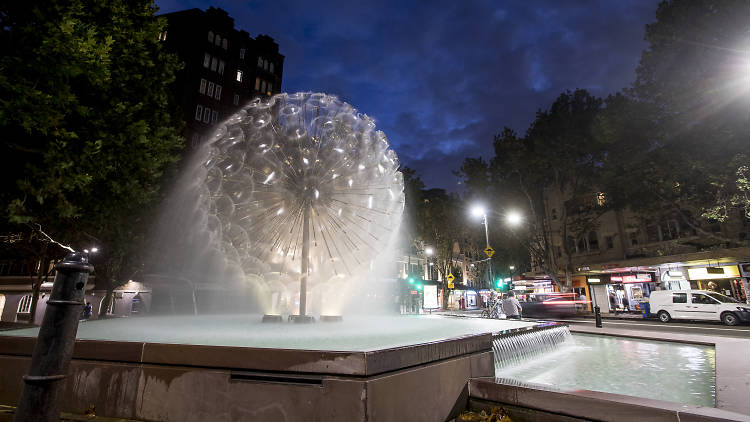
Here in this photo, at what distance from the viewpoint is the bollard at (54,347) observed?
2.27 meters

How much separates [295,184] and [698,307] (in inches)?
1128

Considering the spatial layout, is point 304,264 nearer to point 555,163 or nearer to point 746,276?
point 555,163

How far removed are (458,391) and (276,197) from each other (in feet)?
24.1

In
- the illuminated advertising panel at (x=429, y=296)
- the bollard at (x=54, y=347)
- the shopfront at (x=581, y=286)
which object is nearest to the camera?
the bollard at (x=54, y=347)

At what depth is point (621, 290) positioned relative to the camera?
33.8m

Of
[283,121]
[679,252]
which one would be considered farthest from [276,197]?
[679,252]

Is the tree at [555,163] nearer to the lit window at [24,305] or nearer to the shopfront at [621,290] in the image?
the shopfront at [621,290]

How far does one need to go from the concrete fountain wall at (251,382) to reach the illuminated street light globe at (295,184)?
5299 millimetres

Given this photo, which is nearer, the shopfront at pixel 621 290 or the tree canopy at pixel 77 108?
the tree canopy at pixel 77 108

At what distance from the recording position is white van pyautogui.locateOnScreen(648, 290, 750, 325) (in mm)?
21391

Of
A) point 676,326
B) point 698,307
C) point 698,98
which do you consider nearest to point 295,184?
point 676,326

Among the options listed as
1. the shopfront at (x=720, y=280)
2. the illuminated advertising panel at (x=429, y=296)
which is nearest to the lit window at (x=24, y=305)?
the illuminated advertising panel at (x=429, y=296)

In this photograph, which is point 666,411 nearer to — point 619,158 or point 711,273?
point 619,158

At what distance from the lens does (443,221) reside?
40.9 metres
